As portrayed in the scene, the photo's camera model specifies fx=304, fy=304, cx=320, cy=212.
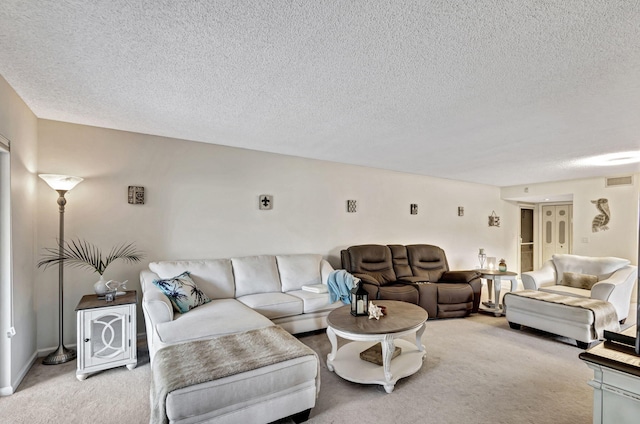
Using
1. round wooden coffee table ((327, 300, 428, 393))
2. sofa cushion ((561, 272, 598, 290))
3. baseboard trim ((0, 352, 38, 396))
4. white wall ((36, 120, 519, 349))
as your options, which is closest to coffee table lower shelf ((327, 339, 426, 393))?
round wooden coffee table ((327, 300, 428, 393))

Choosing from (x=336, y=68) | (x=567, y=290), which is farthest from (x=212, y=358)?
(x=567, y=290)

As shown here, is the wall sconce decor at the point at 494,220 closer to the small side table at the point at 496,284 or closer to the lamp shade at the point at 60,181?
the small side table at the point at 496,284

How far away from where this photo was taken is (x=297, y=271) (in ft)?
13.5

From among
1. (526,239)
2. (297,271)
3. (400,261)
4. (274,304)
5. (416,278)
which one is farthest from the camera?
(526,239)

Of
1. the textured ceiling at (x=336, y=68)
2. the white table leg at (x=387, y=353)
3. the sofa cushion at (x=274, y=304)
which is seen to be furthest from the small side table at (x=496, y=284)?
the sofa cushion at (x=274, y=304)

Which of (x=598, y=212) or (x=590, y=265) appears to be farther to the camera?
(x=598, y=212)

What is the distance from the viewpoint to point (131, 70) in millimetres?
2043

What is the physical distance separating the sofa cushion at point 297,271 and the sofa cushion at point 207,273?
2.27 feet

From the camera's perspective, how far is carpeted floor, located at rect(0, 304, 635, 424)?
2139 mm

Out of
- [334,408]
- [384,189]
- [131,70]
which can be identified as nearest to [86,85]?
[131,70]

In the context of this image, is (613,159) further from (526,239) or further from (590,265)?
(526,239)

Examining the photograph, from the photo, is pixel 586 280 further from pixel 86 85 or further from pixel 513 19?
pixel 86 85

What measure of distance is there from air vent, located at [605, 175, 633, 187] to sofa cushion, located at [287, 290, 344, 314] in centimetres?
561

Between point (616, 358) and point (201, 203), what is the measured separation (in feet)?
12.7
